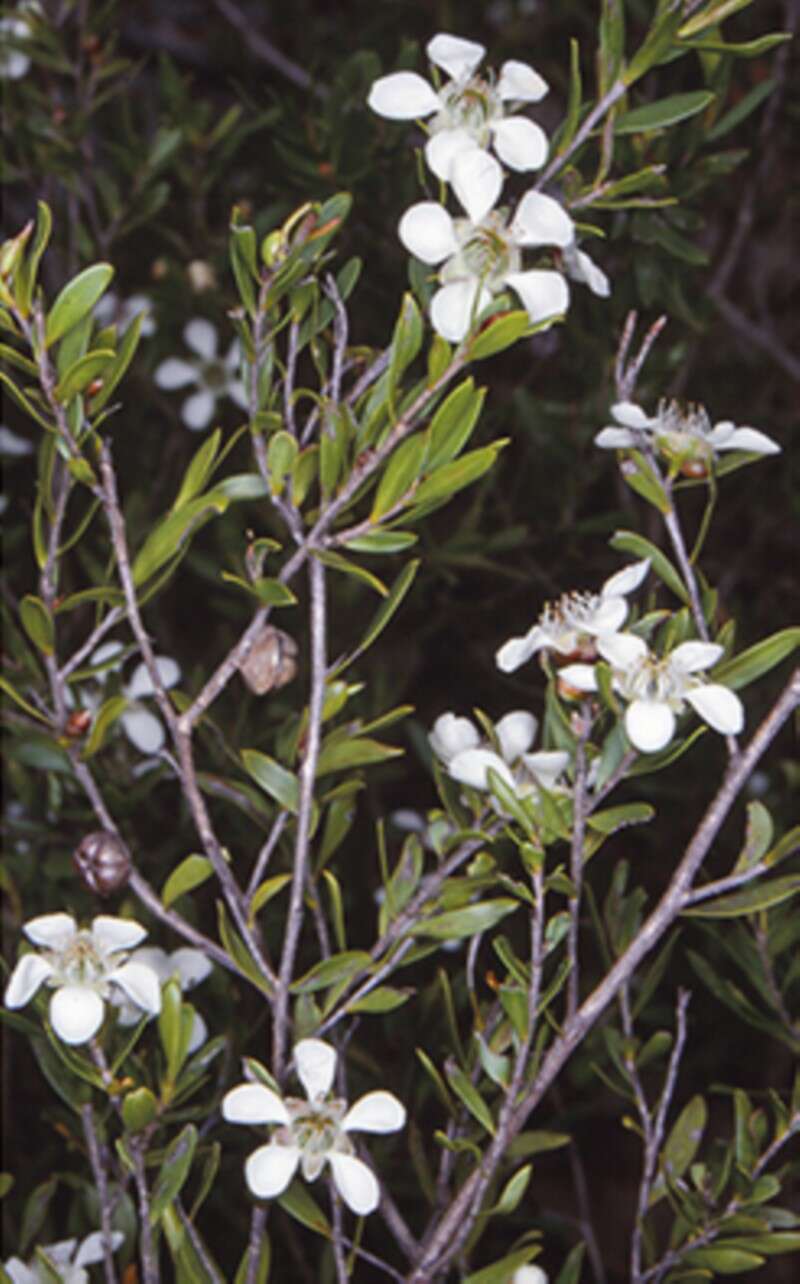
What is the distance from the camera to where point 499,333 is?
0.80 meters

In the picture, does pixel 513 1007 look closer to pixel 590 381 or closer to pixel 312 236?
pixel 312 236

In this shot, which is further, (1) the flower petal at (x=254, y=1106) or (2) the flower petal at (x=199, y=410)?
(2) the flower petal at (x=199, y=410)

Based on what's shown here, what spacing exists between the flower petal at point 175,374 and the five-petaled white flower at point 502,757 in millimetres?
675

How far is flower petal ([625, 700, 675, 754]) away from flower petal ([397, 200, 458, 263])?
0.88ft

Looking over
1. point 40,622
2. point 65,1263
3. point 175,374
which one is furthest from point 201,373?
point 65,1263

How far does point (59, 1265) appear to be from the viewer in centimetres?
95

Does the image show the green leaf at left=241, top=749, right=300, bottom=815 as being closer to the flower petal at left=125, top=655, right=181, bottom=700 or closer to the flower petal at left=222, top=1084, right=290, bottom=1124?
the flower petal at left=222, top=1084, right=290, bottom=1124

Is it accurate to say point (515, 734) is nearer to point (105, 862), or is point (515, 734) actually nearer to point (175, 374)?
point (105, 862)

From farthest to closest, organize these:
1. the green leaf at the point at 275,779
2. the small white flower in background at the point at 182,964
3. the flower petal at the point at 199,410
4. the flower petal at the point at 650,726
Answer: the flower petal at the point at 199,410 → the small white flower in background at the point at 182,964 → the green leaf at the point at 275,779 → the flower petal at the point at 650,726

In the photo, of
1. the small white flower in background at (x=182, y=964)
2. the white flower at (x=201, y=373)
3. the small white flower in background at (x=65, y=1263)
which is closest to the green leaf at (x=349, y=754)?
the small white flower in background at (x=182, y=964)

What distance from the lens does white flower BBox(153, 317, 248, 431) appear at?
4.87ft

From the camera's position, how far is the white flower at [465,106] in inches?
33.0

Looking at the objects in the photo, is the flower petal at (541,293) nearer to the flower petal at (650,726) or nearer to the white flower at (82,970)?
the flower petal at (650,726)

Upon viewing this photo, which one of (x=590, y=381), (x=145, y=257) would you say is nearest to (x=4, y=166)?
(x=145, y=257)
